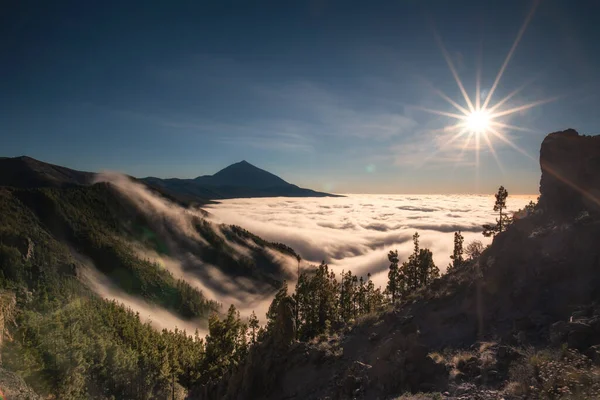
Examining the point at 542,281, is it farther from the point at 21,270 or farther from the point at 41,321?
the point at 21,270

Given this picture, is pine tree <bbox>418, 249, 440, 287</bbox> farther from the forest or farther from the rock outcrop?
the rock outcrop

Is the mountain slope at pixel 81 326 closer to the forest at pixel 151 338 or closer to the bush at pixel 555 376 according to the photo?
the forest at pixel 151 338

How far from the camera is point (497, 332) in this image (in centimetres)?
2091

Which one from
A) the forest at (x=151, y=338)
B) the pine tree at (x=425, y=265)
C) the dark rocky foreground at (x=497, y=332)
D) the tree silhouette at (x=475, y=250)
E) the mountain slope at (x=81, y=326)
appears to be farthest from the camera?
the pine tree at (x=425, y=265)

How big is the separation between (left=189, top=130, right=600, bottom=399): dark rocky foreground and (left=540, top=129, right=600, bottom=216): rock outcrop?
10cm

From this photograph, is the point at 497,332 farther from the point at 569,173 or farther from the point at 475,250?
the point at 475,250

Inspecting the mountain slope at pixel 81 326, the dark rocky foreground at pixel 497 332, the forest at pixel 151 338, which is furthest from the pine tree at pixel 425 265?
the mountain slope at pixel 81 326

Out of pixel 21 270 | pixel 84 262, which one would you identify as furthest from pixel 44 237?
pixel 21 270

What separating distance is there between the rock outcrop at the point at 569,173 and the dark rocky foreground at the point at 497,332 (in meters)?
0.10

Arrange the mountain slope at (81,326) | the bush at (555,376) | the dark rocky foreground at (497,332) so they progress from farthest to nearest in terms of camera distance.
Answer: the mountain slope at (81,326)
the dark rocky foreground at (497,332)
the bush at (555,376)

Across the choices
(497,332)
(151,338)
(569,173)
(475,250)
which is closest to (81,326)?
(151,338)

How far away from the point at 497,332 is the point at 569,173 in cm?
1951

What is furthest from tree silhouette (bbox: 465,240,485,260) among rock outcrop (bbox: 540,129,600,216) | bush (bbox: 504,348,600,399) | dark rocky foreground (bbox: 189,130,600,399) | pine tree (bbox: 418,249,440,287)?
bush (bbox: 504,348,600,399)

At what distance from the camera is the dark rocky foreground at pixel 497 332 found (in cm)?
1479
